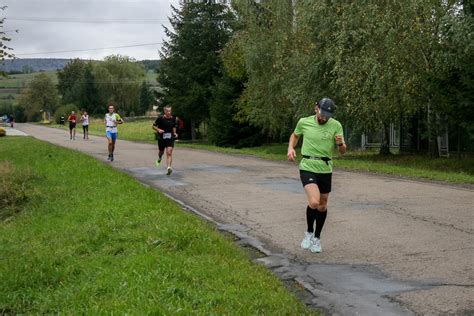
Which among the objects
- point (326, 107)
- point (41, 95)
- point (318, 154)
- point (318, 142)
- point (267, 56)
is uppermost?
point (41, 95)

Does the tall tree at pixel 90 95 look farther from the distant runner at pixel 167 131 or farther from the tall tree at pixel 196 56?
the distant runner at pixel 167 131

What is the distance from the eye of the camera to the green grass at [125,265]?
5.07 metres

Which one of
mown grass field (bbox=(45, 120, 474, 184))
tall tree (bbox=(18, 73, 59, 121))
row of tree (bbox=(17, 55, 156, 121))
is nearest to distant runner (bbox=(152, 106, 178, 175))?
mown grass field (bbox=(45, 120, 474, 184))

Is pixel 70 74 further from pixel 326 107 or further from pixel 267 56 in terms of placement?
pixel 326 107

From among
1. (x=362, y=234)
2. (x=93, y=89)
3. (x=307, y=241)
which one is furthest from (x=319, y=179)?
(x=93, y=89)

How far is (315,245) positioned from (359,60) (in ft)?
46.7

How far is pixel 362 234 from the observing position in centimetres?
820

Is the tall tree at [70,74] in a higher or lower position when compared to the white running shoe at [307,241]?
higher

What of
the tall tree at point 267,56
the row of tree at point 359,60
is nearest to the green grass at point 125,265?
the row of tree at point 359,60

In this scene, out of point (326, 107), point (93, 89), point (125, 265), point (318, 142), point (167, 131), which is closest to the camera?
point (125, 265)

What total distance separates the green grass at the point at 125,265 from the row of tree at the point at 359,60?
11.9m

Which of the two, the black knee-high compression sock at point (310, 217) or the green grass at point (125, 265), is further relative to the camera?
the black knee-high compression sock at point (310, 217)

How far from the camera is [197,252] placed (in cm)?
682

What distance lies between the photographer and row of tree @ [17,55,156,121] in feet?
352
